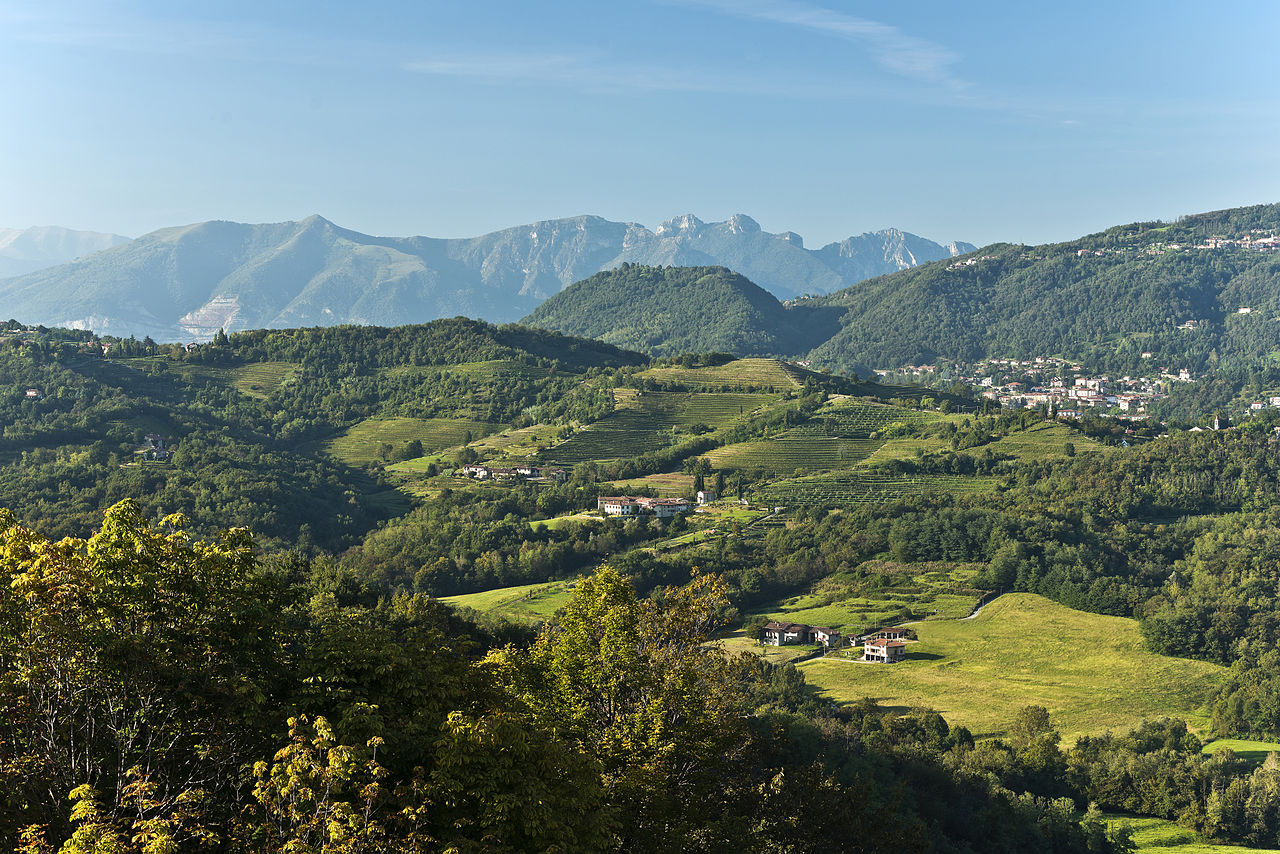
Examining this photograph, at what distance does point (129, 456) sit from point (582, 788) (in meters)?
90.7

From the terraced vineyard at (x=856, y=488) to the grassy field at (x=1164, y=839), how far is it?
54.9 metres

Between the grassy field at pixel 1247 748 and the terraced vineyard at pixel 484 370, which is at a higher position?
the terraced vineyard at pixel 484 370

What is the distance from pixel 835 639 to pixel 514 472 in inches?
2116

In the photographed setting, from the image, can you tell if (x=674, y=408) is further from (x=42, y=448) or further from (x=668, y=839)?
(x=668, y=839)

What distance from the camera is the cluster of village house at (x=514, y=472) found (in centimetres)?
10950

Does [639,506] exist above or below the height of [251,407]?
below

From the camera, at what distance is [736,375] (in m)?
163

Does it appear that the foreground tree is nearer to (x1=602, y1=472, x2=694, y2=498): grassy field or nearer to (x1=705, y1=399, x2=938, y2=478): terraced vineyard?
(x1=602, y1=472, x2=694, y2=498): grassy field

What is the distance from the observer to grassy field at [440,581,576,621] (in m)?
64.7

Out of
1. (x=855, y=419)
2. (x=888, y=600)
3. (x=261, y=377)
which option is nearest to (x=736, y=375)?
(x=855, y=419)

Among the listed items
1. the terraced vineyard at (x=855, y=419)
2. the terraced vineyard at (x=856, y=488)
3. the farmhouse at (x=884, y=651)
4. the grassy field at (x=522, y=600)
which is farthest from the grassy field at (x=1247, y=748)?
the terraced vineyard at (x=855, y=419)

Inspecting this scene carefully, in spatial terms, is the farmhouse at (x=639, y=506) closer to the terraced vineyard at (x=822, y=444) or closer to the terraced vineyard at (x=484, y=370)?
the terraced vineyard at (x=822, y=444)

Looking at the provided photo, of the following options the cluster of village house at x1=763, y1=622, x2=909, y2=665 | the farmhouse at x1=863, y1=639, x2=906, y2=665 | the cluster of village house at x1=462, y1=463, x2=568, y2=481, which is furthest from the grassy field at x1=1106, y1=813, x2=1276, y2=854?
the cluster of village house at x1=462, y1=463, x2=568, y2=481

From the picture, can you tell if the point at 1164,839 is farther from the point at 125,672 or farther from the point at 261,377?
the point at 261,377
